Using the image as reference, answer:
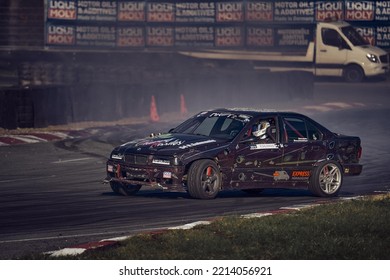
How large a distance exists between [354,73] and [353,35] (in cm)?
149

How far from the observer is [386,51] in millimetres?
45188

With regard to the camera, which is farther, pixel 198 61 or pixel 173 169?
pixel 198 61

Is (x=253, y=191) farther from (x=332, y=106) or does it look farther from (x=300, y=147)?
(x=332, y=106)

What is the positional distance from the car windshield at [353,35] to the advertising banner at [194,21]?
2069 millimetres

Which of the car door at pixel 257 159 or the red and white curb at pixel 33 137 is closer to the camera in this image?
the car door at pixel 257 159

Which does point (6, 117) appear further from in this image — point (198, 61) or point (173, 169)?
point (198, 61)

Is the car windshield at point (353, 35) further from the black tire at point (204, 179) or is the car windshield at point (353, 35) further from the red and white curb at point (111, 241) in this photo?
the red and white curb at point (111, 241)

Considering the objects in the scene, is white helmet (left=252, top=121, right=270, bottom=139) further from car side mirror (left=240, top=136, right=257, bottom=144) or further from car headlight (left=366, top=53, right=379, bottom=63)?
car headlight (left=366, top=53, right=379, bottom=63)

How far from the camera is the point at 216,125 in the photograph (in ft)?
54.6

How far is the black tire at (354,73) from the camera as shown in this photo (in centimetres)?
4322

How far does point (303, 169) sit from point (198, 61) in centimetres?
2635

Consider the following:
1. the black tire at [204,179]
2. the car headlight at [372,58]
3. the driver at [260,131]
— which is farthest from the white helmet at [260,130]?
the car headlight at [372,58]

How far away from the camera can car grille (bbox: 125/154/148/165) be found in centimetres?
1567

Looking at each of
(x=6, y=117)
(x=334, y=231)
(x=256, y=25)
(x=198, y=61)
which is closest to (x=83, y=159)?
(x=6, y=117)
